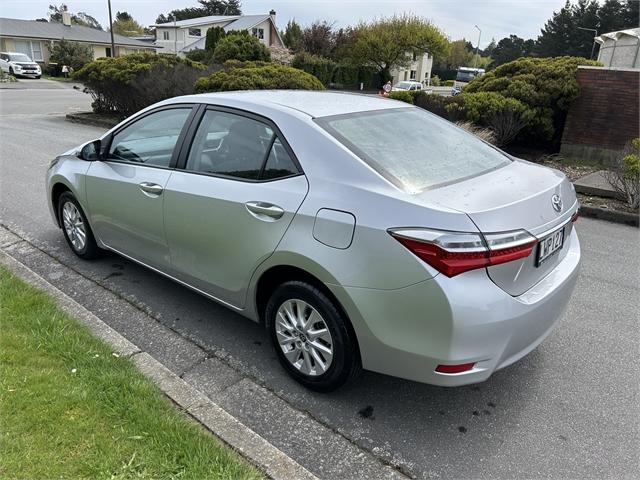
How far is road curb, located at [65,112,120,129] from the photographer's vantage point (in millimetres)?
16305

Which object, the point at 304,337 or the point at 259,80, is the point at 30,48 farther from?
the point at 304,337

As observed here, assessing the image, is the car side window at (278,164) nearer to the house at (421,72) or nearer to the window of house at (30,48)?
the window of house at (30,48)

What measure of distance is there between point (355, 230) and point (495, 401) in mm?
1370

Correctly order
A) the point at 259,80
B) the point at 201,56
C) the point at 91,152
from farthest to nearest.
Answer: the point at 201,56, the point at 259,80, the point at 91,152

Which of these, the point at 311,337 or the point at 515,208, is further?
the point at 311,337

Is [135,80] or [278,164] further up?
[278,164]

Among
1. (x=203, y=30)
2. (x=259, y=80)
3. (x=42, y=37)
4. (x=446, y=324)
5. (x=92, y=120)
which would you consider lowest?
(x=92, y=120)

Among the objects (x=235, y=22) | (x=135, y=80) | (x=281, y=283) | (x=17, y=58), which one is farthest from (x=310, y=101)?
(x=235, y=22)

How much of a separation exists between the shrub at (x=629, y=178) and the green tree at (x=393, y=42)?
1853 inches

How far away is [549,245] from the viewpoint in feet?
8.68

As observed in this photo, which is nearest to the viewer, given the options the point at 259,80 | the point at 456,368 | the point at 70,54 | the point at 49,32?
the point at 456,368

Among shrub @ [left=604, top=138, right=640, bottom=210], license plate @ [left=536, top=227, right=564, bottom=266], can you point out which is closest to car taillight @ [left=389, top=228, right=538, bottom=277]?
license plate @ [left=536, top=227, right=564, bottom=266]

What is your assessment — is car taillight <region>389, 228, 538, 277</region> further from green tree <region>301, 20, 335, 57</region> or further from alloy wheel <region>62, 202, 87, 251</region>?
green tree <region>301, 20, 335, 57</region>

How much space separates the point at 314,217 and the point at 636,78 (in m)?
9.33
